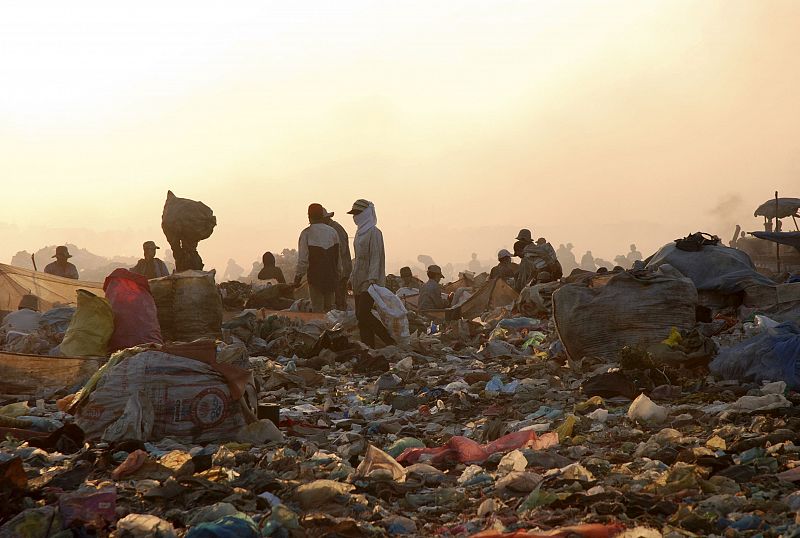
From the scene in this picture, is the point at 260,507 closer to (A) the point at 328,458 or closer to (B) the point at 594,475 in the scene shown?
(A) the point at 328,458

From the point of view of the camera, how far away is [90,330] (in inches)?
281

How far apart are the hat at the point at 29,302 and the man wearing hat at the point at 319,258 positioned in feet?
11.7

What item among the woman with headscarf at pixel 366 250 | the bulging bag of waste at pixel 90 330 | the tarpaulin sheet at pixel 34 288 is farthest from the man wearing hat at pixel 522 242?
the bulging bag of waste at pixel 90 330

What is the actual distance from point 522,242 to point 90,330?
354 inches

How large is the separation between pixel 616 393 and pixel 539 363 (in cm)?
215

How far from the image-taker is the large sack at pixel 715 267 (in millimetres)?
9805

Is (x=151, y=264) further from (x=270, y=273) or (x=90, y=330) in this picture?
(x=90, y=330)

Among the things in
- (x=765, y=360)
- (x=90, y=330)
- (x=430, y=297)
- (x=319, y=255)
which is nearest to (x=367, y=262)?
(x=319, y=255)

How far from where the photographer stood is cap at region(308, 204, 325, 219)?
12419 millimetres

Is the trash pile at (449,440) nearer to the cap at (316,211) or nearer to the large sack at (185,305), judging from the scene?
the large sack at (185,305)

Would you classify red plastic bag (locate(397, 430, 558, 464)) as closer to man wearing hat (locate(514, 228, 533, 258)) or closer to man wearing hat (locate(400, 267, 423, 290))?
man wearing hat (locate(514, 228, 533, 258))

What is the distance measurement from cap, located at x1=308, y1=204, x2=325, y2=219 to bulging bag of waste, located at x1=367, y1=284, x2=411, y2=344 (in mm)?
2708

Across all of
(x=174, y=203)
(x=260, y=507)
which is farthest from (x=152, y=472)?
(x=174, y=203)

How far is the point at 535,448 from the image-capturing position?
15.1 ft
